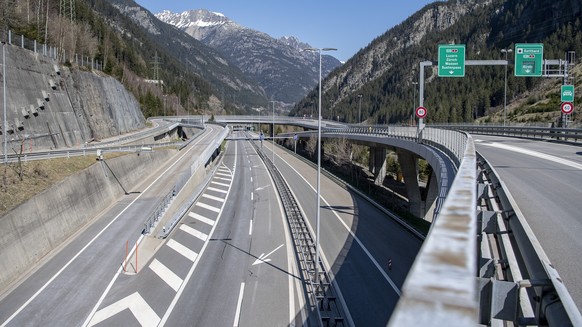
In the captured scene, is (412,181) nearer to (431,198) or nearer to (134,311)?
(431,198)

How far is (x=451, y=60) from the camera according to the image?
1305 inches

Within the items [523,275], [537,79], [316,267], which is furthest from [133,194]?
[537,79]

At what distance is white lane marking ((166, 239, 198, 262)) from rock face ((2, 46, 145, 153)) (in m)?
18.8

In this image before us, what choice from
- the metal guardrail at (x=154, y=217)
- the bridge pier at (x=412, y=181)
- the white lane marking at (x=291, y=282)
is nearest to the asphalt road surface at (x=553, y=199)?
the white lane marking at (x=291, y=282)

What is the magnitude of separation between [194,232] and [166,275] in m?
8.69

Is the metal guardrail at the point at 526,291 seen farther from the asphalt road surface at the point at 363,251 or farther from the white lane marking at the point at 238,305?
the white lane marking at the point at 238,305

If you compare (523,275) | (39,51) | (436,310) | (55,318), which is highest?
(39,51)

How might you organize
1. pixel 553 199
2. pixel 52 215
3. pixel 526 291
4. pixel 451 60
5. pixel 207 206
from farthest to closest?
1. pixel 207 206
2. pixel 451 60
3. pixel 52 215
4. pixel 553 199
5. pixel 526 291

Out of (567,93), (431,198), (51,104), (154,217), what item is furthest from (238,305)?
(51,104)

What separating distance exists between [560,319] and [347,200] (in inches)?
1527

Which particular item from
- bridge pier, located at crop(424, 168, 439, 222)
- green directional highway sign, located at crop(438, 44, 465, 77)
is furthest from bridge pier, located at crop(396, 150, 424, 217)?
green directional highway sign, located at crop(438, 44, 465, 77)

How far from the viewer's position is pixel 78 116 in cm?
5556

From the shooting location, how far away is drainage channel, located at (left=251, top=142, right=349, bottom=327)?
17.5 metres

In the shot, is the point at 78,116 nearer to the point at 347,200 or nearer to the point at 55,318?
the point at 347,200
